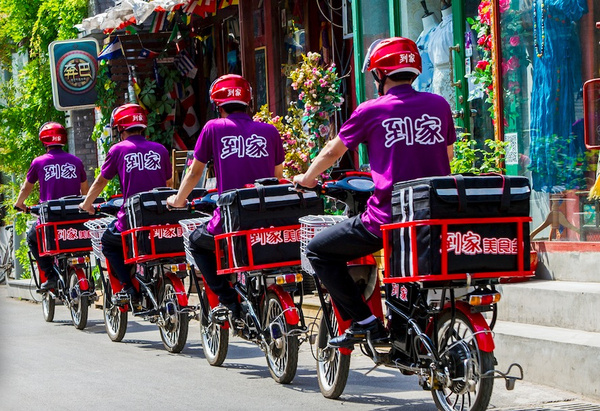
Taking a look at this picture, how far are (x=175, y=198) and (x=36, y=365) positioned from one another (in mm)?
1918

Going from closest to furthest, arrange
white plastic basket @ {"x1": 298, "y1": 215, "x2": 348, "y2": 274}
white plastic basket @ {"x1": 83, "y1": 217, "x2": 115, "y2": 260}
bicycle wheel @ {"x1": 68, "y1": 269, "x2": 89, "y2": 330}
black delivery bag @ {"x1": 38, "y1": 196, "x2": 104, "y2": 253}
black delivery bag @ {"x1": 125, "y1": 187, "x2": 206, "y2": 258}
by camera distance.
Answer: white plastic basket @ {"x1": 298, "y1": 215, "x2": 348, "y2": 274} → black delivery bag @ {"x1": 125, "y1": 187, "x2": 206, "y2": 258} → white plastic basket @ {"x1": 83, "y1": 217, "x2": 115, "y2": 260} → bicycle wheel @ {"x1": 68, "y1": 269, "x2": 89, "y2": 330} → black delivery bag @ {"x1": 38, "y1": 196, "x2": 104, "y2": 253}

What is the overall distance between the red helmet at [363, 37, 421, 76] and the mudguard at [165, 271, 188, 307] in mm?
3676

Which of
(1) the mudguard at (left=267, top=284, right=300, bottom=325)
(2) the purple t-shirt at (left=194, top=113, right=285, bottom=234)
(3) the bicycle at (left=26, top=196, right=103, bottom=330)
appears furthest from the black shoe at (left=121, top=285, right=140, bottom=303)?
(1) the mudguard at (left=267, top=284, right=300, bottom=325)

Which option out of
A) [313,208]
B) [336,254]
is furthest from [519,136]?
[336,254]

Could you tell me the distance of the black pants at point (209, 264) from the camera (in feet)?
27.1

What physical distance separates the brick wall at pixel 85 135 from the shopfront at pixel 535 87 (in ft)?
35.8

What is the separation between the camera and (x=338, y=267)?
21.1ft

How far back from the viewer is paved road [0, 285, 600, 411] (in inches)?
270

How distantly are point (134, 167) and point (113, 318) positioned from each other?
166cm

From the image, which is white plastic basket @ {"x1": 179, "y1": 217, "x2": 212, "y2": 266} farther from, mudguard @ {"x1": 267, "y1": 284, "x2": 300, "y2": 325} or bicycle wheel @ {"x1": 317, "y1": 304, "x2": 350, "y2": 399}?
bicycle wheel @ {"x1": 317, "y1": 304, "x2": 350, "y2": 399}

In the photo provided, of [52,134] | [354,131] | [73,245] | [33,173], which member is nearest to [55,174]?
[33,173]

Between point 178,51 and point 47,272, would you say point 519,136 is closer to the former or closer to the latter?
point 47,272

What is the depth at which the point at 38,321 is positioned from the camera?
13023 millimetres

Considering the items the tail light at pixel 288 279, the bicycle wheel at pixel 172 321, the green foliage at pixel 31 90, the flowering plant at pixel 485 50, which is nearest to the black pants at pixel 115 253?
the bicycle wheel at pixel 172 321
